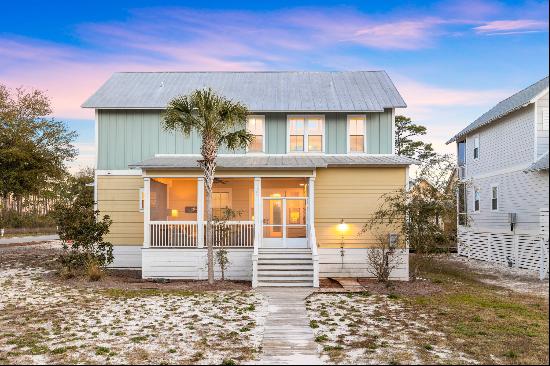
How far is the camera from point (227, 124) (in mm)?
15602

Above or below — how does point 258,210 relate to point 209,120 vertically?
below

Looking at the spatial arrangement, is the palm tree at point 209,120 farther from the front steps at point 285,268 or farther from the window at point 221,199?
the window at point 221,199

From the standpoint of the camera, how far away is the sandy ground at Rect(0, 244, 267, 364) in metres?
8.14

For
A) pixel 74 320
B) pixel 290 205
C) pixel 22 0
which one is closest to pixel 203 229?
pixel 290 205

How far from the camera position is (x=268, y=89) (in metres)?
21.5

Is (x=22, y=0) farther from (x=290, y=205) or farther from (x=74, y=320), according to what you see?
(x=74, y=320)

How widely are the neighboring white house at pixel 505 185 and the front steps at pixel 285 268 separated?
206 inches

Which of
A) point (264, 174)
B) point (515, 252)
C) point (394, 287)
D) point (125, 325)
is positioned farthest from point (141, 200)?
point (515, 252)

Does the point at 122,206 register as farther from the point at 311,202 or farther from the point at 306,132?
the point at 306,132

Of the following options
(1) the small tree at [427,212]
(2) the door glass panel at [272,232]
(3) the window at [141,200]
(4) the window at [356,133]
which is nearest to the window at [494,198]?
(4) the window at [356,133]

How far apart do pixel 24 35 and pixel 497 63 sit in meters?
21.9

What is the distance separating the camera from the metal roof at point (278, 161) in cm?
1725

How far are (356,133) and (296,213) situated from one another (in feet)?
13.6

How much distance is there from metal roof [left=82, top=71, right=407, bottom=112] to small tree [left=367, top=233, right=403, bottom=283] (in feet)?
18.1
